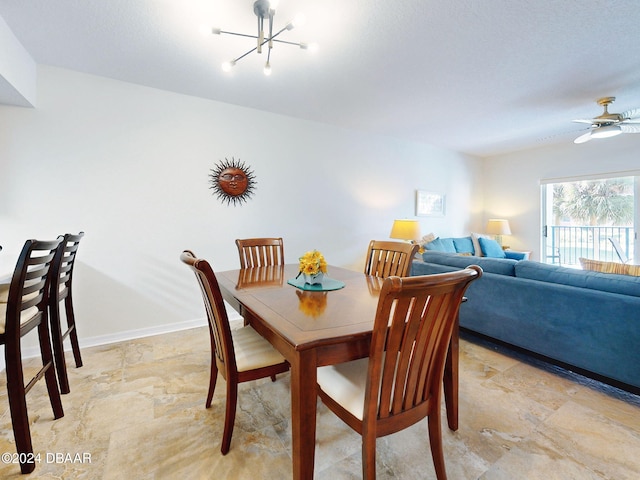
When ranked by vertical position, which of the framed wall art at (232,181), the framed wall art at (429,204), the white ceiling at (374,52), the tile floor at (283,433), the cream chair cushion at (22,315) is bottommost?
the tile floor at (283,433)

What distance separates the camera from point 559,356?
6.98ft

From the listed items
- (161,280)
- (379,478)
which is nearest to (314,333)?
(379,478)

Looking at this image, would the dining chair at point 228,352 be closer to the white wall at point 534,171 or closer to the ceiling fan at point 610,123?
the ceiling fan at point 610,123

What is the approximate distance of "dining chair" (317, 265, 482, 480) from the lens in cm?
95

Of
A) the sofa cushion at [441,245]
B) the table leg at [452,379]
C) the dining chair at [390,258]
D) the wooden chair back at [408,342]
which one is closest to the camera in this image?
→ the wooden chair back at [408,342]

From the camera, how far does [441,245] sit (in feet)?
14.4

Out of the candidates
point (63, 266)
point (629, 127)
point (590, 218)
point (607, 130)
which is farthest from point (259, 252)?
point (590, 218)

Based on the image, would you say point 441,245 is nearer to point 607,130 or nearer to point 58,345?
point 607,130

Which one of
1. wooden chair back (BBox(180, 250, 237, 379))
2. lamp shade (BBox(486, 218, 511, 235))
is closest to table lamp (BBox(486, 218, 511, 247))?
lamp shade (BBox(486, 218, 511, 235))

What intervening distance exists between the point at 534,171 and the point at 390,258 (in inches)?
180

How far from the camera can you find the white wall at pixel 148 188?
2.46 metres

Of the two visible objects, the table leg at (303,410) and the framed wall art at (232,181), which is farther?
the framed wall art at (232,181)

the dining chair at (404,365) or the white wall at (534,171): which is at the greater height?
the white wall at (534,171)

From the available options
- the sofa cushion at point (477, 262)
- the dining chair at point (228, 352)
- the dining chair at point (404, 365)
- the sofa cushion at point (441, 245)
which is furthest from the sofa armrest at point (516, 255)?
the dining chair at point (228, 352)
